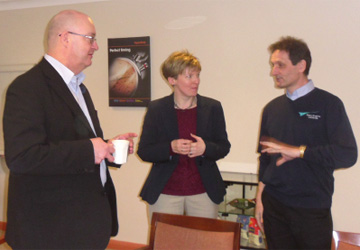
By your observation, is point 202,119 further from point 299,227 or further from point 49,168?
point 49,168

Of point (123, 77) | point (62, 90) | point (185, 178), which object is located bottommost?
point (185, 178)

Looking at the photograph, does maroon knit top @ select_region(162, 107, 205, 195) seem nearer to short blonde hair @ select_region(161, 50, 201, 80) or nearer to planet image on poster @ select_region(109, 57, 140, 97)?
short blonde hair @ select_region(161, 50, 201, 80)

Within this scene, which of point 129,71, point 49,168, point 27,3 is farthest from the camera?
point 27,3

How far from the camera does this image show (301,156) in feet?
5.94

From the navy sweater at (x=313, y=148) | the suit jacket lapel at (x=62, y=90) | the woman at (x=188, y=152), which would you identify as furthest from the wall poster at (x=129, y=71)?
the suit jacket lapel at (x=62, y=90)

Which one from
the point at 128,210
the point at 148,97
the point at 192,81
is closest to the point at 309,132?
the point at 192,81

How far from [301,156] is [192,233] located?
72cm

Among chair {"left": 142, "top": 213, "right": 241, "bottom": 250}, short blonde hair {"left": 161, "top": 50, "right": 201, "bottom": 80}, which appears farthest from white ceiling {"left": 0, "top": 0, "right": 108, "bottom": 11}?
chair {"left": 142, "top": 213, "right": 241, "bottom": 250}

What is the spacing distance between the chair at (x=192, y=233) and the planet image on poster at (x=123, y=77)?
6.60 feet

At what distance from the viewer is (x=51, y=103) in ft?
4.53

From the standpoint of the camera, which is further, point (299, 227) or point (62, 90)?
point (299, 227)

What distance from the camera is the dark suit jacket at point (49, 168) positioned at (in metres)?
1.28

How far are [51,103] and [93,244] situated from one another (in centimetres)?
64

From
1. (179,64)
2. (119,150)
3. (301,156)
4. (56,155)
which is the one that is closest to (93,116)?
(119,150)
